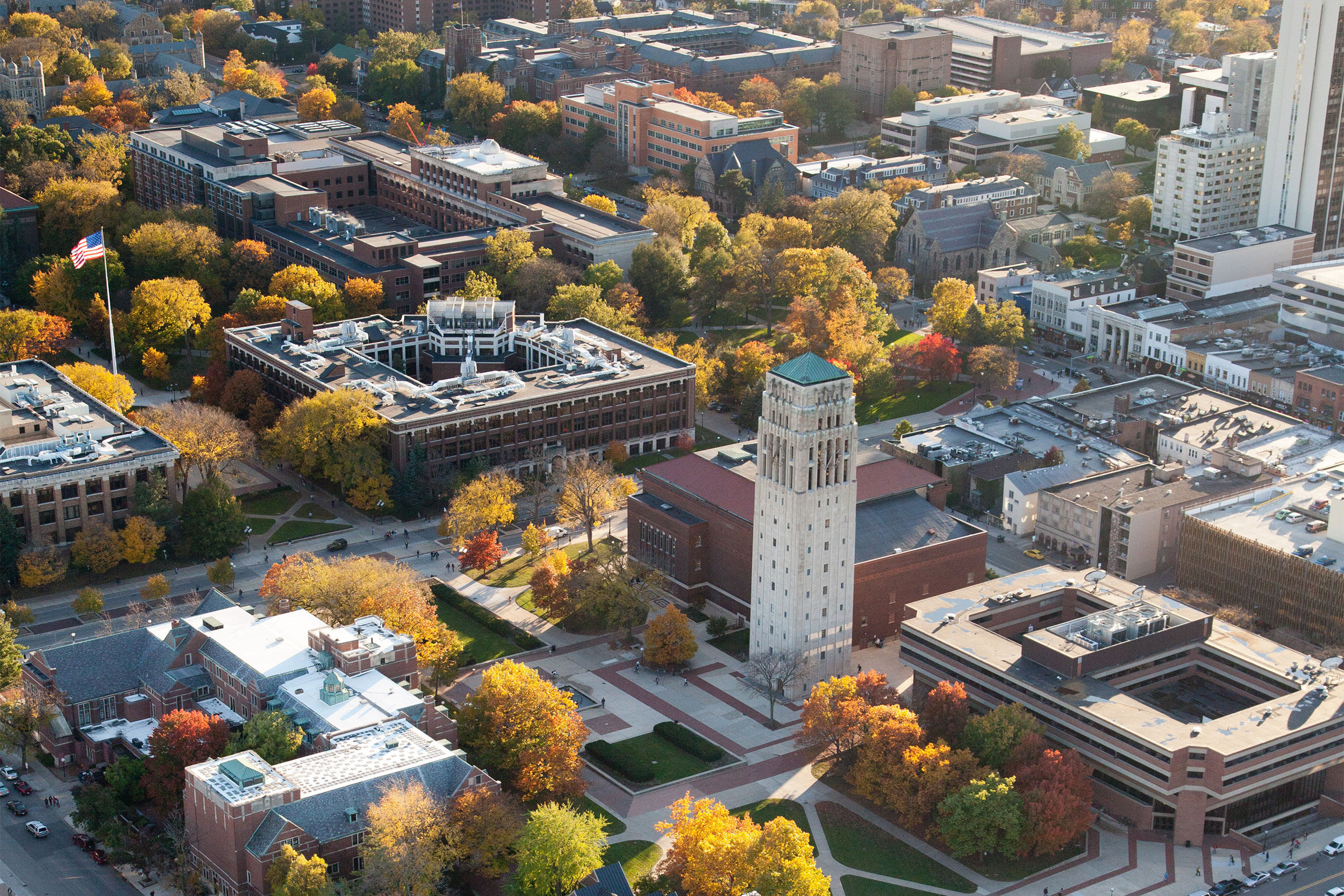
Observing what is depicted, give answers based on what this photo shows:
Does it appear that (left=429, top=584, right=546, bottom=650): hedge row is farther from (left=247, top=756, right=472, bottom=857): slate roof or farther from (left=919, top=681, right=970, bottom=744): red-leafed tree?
(left=919, top=681, right=970, bottom=744): red-leafed tree

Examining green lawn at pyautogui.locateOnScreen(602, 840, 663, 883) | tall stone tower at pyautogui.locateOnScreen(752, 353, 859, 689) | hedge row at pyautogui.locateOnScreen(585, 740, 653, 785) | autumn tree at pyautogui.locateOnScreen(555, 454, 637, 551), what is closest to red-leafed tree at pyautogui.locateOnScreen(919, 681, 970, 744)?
tall stone tower at pyautogui.locateOnScreen(752, 353, 859, 689)

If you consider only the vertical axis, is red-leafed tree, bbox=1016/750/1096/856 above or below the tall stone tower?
below

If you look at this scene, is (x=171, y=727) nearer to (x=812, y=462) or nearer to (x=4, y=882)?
(x=4, y=882)

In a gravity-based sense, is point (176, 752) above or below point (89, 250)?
below

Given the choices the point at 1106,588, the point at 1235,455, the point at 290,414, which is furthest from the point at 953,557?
the point at 290,414

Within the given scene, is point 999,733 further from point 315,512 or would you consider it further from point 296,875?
point 315,512

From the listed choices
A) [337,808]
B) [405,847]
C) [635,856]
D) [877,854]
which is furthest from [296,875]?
[877,854]
